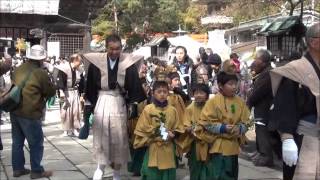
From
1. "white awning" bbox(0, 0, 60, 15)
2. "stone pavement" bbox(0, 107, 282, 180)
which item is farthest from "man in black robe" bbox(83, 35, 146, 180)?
"white awning" bbox(0, 0, 60, 15)

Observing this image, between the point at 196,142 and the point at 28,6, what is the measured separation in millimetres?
4757

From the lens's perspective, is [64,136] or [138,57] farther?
[64,136]

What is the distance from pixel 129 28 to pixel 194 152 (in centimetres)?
3480

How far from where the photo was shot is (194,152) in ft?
20.6

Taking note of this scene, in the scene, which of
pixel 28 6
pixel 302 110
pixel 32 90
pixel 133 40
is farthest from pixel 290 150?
pixel 133 40

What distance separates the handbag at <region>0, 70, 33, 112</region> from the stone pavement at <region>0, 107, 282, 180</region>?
96 centimetres

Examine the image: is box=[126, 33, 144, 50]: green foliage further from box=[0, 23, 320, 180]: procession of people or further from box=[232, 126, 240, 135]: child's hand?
box=[232, 126, 240, 135]: child's hand

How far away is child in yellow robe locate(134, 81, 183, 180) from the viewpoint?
5.96m

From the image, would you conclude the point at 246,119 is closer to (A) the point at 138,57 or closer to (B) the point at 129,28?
(A) the point at 138,57

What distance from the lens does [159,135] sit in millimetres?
5945

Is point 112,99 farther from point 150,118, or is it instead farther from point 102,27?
point 102,27

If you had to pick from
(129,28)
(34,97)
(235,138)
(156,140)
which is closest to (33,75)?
(34,97)

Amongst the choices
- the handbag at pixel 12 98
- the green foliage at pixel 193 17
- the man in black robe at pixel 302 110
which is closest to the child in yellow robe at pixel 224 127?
the man in black robe at pixel 302 110

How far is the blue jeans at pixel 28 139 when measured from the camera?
22.1 ft
